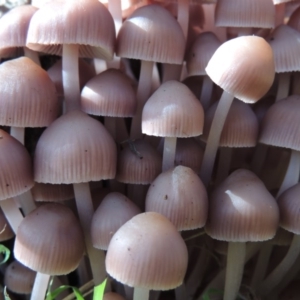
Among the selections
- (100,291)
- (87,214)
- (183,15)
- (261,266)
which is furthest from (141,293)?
(183,15)

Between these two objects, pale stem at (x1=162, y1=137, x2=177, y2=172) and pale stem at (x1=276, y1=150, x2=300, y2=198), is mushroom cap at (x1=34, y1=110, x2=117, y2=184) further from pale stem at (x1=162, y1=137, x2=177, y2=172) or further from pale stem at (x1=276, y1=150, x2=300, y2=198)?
pale stem at (x1=276, y1=150, x2=300, y2=198)

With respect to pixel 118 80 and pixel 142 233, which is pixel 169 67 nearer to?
pixel 118 80

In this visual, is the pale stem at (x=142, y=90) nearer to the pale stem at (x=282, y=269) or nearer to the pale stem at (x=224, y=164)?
the pale stem at (x=224, y=164)

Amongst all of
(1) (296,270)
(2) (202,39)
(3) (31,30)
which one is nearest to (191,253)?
(1) (296,270)

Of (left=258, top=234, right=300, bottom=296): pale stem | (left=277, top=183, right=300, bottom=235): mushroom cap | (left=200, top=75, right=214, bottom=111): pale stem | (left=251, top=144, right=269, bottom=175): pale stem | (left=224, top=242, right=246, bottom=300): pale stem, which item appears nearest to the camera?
(left=277, top=183, right=300, bottom=235): mushroom cap

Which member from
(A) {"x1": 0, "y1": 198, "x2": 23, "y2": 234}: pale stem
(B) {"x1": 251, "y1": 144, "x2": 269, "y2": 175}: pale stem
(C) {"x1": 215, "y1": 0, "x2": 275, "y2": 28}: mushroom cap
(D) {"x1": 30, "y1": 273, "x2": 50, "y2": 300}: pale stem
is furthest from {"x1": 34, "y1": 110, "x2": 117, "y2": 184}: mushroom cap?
(B) {"x1": 251, "y1": 144, "x2": 269, "y2": 175}: pale stem

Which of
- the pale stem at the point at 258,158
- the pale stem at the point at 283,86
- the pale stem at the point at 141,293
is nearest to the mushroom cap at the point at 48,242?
the pale stem at the point at 141,293
